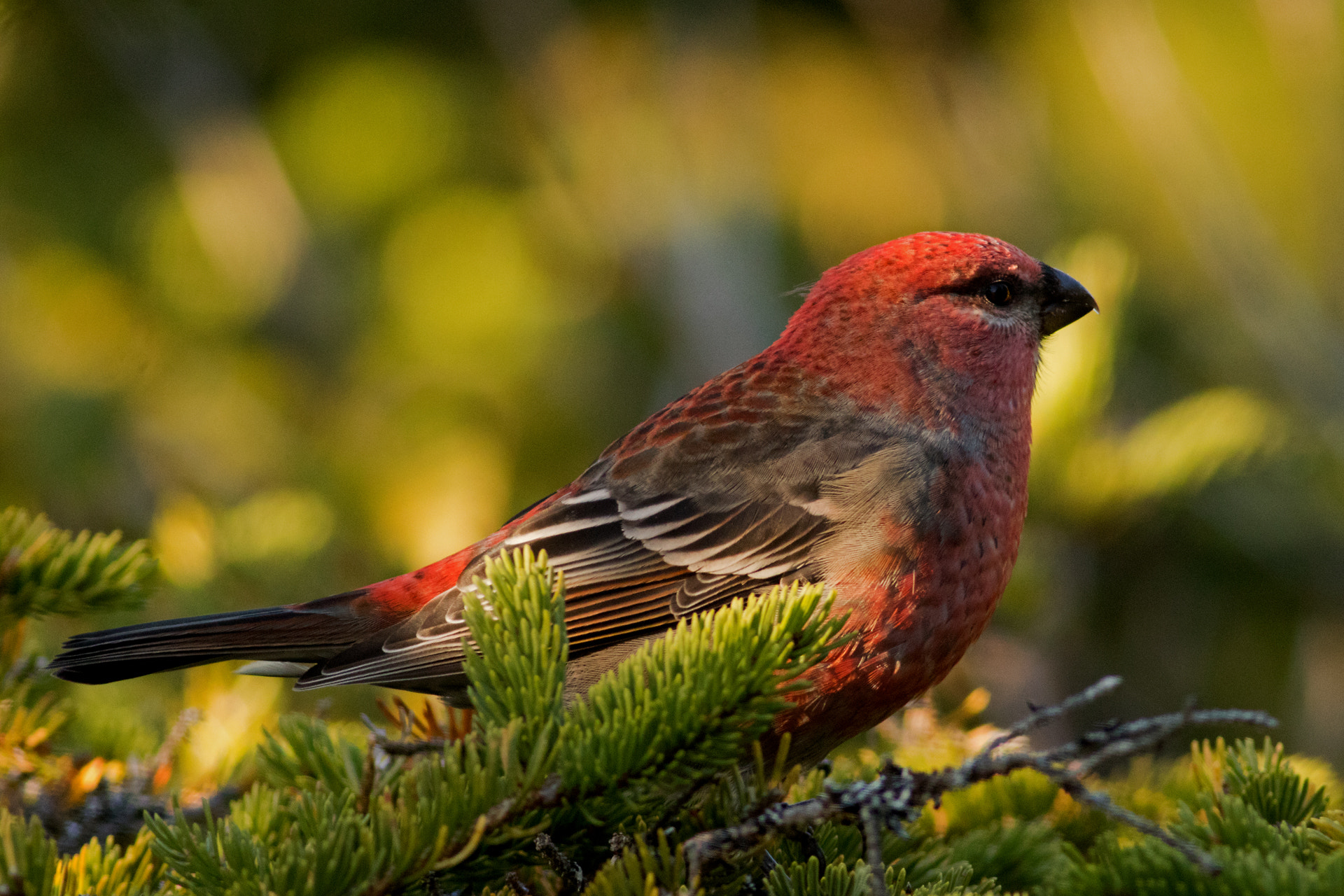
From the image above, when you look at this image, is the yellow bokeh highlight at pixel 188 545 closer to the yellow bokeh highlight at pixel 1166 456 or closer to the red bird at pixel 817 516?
the red bird at pixel 817 516

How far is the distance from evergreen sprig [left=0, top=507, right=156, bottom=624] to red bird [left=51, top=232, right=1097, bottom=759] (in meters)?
0.15

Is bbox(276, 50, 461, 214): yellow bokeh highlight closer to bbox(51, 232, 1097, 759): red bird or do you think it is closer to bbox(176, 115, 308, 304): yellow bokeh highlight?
bbox(176, 115, 308, 304): yellow bokeh highlight

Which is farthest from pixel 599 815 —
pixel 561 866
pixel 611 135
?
pixel 611 135

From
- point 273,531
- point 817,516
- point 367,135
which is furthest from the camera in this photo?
point 367,135

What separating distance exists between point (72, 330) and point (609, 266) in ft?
10.6

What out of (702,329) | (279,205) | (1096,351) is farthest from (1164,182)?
(279,205)

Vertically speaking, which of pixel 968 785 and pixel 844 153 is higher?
pixel 844 153

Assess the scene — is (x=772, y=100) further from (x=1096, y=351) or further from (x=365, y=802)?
(x=365, y=802)

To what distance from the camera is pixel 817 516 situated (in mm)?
2650

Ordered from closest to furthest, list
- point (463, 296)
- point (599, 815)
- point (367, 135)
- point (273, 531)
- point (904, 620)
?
1. point (599, 815)
2. point (904, 620)
3. point (273, 531)
4. point (463, 296)
5. point (367, 135)

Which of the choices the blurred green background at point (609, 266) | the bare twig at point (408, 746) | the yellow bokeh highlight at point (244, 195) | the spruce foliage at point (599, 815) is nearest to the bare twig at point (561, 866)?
the spruce foliage at point (599, 815)

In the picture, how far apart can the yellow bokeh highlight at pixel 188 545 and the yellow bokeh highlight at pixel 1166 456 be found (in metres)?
2.29

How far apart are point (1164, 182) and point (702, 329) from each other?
2.35m

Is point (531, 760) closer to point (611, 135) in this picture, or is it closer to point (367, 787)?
point (367, 787)
